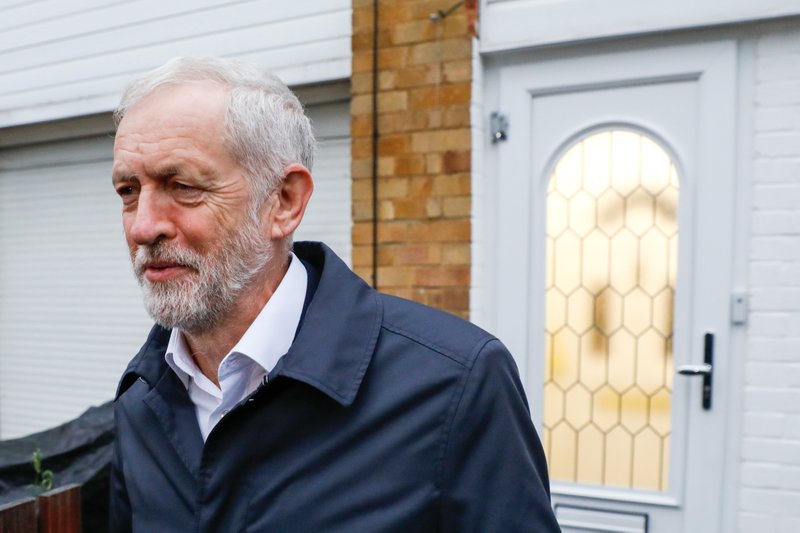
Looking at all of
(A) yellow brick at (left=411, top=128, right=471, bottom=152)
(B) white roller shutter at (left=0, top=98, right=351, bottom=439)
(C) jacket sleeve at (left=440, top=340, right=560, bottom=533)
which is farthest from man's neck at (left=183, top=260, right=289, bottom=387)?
(B) white roller shutter at (left=0, top=98, right=351, bottom=439)

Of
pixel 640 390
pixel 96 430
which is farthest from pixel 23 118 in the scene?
pixel 640 390

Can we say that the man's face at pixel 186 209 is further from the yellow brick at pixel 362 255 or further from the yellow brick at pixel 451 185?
the yellow brick at pixel 362 255

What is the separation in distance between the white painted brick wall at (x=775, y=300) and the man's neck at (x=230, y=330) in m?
2.23

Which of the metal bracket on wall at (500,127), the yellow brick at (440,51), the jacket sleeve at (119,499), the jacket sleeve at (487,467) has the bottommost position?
the jacket sleeve at (119,499)

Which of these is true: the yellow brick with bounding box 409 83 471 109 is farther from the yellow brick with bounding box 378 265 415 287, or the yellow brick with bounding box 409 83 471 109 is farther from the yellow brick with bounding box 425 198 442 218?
the yellow brick with bounding box 378 265 415 287

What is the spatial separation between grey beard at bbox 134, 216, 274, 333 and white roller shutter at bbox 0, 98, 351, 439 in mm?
3577

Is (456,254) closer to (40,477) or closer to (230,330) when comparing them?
(230,330)

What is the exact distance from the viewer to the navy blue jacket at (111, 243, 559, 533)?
1.22m

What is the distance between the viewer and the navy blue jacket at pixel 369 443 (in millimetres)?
1225

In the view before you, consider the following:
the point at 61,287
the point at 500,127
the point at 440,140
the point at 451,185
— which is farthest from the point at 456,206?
the point at 61,287

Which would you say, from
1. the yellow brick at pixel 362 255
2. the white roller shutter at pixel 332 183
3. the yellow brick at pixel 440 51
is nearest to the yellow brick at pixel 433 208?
the yellow brick at pixel 362 255

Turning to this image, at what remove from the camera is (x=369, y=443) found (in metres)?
1.24

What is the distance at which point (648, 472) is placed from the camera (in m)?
3.04

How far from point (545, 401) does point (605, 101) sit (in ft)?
4.68
